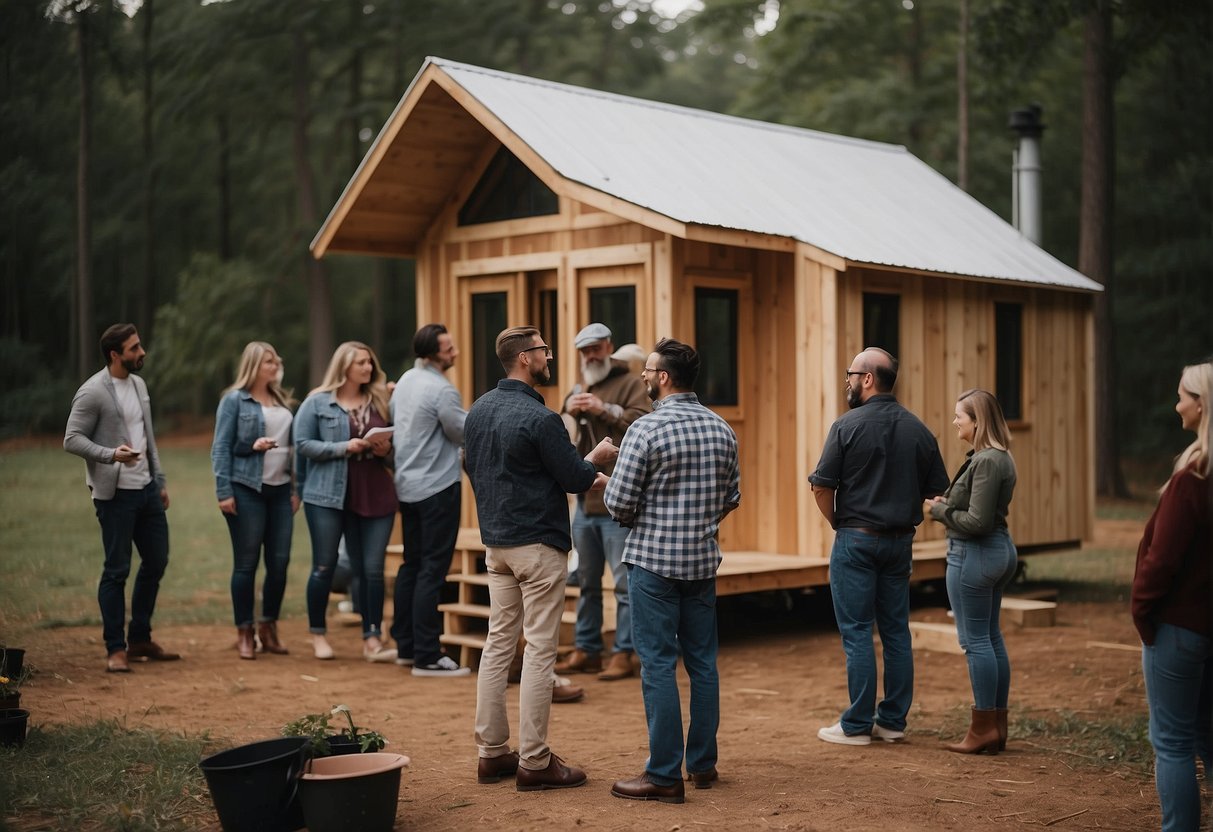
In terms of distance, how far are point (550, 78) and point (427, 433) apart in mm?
22552

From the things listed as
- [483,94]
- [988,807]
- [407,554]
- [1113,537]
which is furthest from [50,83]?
[1113,537]

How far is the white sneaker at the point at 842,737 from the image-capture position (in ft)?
21.6

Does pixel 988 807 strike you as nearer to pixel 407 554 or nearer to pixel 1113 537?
pixel 407 554

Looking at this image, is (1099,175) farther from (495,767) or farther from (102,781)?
(102,781)

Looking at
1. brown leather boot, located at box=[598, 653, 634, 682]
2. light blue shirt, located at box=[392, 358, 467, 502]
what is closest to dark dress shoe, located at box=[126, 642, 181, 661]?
light blue shirt, located at box=[392, 358, 467, 502]

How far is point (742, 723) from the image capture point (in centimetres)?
726

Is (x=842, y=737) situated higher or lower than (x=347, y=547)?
lower

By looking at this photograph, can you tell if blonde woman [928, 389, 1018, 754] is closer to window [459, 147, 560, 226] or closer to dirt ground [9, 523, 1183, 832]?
dirt ground [9, 523, 1183, 832]

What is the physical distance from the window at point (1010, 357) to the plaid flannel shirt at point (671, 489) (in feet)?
22.2

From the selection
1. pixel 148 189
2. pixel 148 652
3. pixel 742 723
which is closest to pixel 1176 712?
pixel 742 723

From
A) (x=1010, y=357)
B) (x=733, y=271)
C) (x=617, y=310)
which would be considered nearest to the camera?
(x=617, y=310)

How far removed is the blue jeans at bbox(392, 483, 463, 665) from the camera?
8406mm

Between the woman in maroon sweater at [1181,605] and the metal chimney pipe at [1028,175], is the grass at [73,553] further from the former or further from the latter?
the metal chimney pipe at [1028,175]

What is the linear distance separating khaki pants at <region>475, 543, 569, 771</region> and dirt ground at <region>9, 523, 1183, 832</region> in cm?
23
